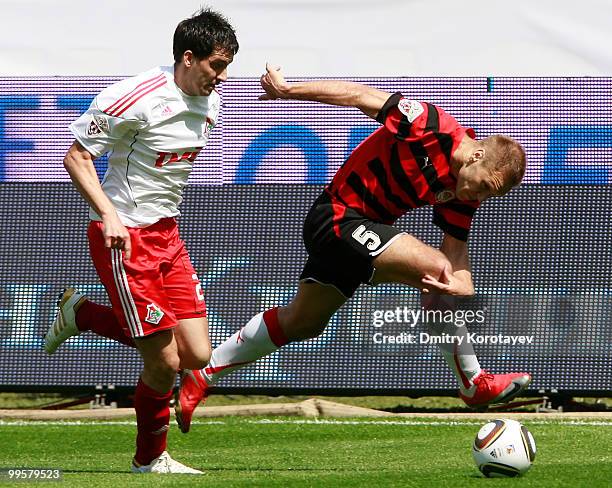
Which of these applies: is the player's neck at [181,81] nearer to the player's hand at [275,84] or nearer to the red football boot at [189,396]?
the player's hand at [275,84]

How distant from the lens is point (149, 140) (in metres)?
6.32

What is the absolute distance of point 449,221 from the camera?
6.86 metres

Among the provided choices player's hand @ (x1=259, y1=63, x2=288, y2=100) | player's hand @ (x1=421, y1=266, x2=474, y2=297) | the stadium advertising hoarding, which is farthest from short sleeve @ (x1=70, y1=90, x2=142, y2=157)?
the stadium advertising hoarding

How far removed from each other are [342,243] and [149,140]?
3.61ft

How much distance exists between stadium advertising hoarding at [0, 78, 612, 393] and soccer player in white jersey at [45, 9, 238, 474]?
346 centimetres

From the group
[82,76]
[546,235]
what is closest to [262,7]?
[82,76]

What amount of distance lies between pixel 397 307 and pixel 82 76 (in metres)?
3.24

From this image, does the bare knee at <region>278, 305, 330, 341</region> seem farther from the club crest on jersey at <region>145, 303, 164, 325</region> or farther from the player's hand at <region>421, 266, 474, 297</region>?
the club crest on jersey at <region>145, 303, 164, 325</region>

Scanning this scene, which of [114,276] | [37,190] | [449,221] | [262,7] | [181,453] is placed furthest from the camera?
[262,7]

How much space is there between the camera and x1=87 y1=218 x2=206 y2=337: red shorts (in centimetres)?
625

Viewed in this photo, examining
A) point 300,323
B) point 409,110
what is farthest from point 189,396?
A: point 409,110

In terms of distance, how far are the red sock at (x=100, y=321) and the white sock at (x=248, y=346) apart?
0.60 meters

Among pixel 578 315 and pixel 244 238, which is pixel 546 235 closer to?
pixel 578 315

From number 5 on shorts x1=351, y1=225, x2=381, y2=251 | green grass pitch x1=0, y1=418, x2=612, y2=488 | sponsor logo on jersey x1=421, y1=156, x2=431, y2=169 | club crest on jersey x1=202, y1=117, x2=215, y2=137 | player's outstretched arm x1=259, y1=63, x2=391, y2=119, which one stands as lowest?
green grass pitch x1=0, y1=418, x2=612, y2=488
